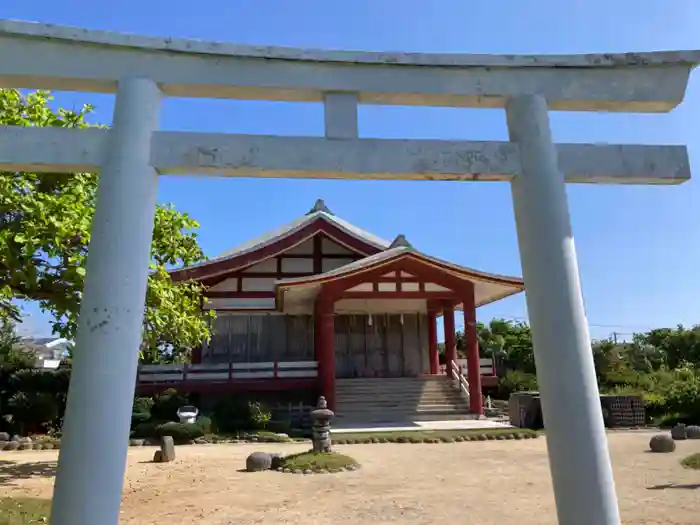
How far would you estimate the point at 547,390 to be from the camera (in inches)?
154

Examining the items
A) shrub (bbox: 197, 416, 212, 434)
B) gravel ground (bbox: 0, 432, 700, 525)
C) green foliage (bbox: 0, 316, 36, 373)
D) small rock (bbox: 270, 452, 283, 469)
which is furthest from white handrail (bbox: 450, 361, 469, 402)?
green foliage (bbox: 0, 316, 36, 373)

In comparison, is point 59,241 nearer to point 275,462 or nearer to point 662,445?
point 275,462

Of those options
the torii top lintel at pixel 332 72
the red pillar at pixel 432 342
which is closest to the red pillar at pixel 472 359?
the red pillar at pixel 432 342

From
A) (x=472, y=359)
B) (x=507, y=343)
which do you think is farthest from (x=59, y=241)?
(x=507, y=343)

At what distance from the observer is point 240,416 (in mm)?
18312

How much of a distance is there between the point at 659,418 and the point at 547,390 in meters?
18.0

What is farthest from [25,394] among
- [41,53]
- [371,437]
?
[41,53]

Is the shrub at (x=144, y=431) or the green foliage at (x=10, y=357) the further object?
the green foliage at (x=10, y=357)

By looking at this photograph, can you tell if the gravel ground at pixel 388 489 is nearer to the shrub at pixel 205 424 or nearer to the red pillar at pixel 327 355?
the shrub at pixel 205 424

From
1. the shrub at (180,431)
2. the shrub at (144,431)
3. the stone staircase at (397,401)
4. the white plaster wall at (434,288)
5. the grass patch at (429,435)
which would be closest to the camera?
the grass patch at (429,435)

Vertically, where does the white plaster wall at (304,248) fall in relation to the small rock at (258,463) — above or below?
above

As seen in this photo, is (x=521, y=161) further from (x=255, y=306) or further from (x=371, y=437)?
(x=255, y=306)

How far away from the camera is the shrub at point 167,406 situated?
60.0ft

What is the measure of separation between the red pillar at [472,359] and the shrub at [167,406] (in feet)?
29.6
